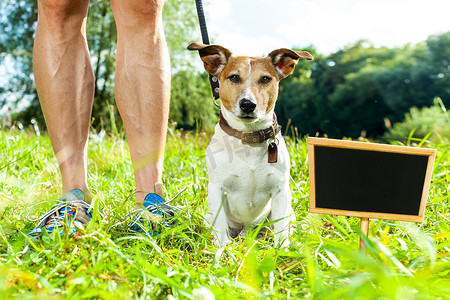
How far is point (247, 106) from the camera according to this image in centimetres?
206

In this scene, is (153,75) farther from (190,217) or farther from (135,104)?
(190,217)

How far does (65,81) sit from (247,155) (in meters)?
1.12

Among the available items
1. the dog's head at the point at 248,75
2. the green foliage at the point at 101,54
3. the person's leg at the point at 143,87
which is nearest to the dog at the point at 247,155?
the dog's head at the point at 248,75

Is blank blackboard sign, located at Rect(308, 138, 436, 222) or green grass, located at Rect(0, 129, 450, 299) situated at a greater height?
blank blackboard sign, located at Rect(308, 138, 436, 222)

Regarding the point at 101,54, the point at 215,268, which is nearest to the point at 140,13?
the point at 215,268

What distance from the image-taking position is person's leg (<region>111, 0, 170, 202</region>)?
219cm

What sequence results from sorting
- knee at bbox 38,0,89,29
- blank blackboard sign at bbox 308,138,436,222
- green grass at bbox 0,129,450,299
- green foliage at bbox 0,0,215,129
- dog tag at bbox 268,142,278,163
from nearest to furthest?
green grass at bbox 0,129,450,299
blank blackboard sign at bbox 308,138,436,222
dog tag at bbox 268,142,278,163
knee at bbox 38,0,89,29
green foliage at bbox 0,0,215,129

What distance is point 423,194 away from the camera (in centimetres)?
Answer: 146

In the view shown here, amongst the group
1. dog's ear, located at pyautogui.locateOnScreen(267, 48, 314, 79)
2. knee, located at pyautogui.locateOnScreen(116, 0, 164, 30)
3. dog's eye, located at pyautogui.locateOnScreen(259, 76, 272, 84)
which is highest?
knee, located at pyautogui.locateOnScreen(116, 0, 164, 30)

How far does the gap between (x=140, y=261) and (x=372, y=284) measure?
81 centimetres

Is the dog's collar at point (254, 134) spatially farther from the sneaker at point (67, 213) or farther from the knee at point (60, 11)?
the knee at point (60, 11)

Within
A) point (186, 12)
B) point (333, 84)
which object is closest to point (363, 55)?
point (333, 84)

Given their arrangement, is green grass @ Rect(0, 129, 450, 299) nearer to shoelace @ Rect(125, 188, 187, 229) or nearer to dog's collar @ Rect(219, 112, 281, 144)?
shoelace @ Rect(125, 188, 187, 229)

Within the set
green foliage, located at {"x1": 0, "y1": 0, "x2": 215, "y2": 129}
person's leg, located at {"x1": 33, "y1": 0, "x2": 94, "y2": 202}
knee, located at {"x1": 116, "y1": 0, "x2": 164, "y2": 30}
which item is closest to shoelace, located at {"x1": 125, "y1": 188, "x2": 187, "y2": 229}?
person's leg, located at {"x1": 33, "y1": 0, "x2": 94, "y2": 202}
